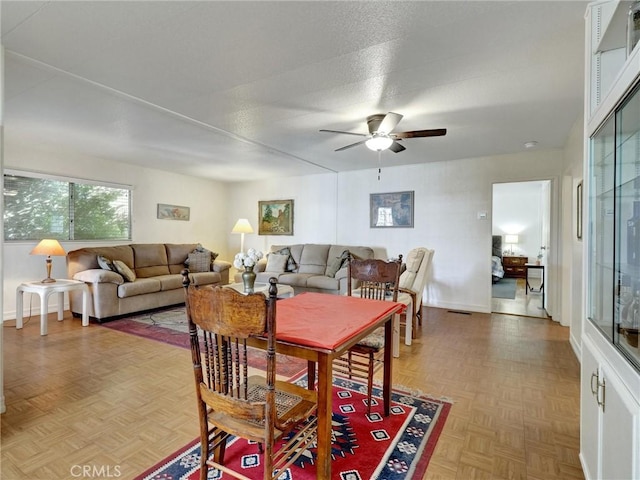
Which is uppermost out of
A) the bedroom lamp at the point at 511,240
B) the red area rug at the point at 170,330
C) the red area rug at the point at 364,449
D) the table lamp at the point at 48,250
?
the bedroom lamp at the point at 511,240

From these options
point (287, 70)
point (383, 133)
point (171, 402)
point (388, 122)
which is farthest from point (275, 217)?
point (171, 402)

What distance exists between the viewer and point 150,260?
211 inches

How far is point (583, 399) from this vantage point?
1.66 meters

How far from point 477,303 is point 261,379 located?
4351mm

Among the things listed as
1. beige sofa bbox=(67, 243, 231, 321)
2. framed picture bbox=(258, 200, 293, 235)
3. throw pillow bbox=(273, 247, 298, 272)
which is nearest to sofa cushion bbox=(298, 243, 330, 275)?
throw pillow bbox=(273, 247, 298, 272)

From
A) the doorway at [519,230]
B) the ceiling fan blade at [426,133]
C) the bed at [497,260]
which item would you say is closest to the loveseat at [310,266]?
the ceiling fan blade at [426,133]

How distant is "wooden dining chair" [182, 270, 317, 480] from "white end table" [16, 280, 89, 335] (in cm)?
337

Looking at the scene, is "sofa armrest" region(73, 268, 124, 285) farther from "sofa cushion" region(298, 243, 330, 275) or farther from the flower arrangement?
"sofa cushion" region(298, 243, 330, 275)

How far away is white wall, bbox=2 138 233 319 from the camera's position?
428 centimetres

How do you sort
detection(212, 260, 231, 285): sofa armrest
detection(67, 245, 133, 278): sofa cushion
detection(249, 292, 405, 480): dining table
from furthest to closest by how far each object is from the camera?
detection(212, 260, 231, 285): sofa armrest < detection(67, 245, 133, 278): sofa cushion < detection(249, 292, 405, 480): dining table

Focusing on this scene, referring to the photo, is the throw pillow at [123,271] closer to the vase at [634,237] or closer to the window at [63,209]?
the window at [63,209]

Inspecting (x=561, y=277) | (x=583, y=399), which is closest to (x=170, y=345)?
(x=583, y=399)

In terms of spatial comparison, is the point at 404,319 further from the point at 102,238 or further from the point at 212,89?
the point at 102,238

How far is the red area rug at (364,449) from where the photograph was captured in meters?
1.58
